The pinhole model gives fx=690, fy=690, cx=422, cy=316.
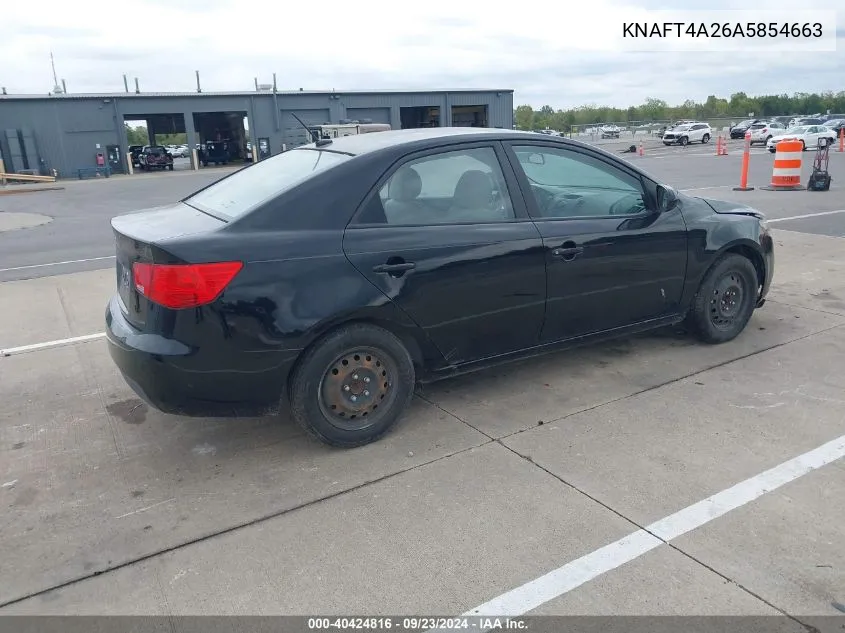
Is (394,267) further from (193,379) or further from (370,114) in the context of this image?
(370,114)

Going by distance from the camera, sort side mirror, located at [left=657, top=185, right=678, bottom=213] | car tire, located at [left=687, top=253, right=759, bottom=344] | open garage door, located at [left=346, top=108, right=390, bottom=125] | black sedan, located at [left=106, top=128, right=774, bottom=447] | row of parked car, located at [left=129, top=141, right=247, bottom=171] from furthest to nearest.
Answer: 1. open garage door, located at [left=346, top=108, right=390, bottom=125]
2. row of parked car, located at [left=129, top=141, right=247, bottom=171]
3. car tire, located at [left=687, top=253, right=759, bottom=344]
4. side mirror, located at [left=657, top=185, right=678, bottom=213]
5. black sedan, located at [left=106, top=128, right=774, bottom=447]

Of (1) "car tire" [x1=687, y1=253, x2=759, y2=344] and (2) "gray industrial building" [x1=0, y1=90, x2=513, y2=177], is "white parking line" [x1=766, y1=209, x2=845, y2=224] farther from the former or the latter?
(2) "gray industrial building" [x1=0, y1=90, x2=513, y2=177]

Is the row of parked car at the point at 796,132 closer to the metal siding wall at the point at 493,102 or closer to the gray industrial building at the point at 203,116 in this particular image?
the metal siding wall at the point at 493,102

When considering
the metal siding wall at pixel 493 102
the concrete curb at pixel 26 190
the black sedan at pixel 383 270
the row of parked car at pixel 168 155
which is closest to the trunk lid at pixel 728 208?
the black sedan at pixel 383 270

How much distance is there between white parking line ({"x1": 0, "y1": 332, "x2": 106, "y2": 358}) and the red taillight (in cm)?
299

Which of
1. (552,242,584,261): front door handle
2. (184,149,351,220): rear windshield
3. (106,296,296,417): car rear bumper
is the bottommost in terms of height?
(106,296,296,417): car rear bumper

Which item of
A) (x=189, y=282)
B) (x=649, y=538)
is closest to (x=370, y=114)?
(x=189, y=282)

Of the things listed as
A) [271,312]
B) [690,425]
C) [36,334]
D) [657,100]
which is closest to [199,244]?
[271,312]

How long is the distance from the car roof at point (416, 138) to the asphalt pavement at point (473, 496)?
5.19 ft

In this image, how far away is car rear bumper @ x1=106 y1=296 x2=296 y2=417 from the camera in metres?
3.28

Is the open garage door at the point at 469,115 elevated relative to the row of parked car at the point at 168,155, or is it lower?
elevated

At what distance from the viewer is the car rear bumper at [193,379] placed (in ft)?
10.8

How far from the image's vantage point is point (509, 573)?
2.71 m

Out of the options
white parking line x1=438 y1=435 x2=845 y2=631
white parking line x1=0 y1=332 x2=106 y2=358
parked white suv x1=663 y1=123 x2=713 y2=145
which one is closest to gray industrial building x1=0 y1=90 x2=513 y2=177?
parked white suv x1=663 y1=123 x2=713 y2=145
